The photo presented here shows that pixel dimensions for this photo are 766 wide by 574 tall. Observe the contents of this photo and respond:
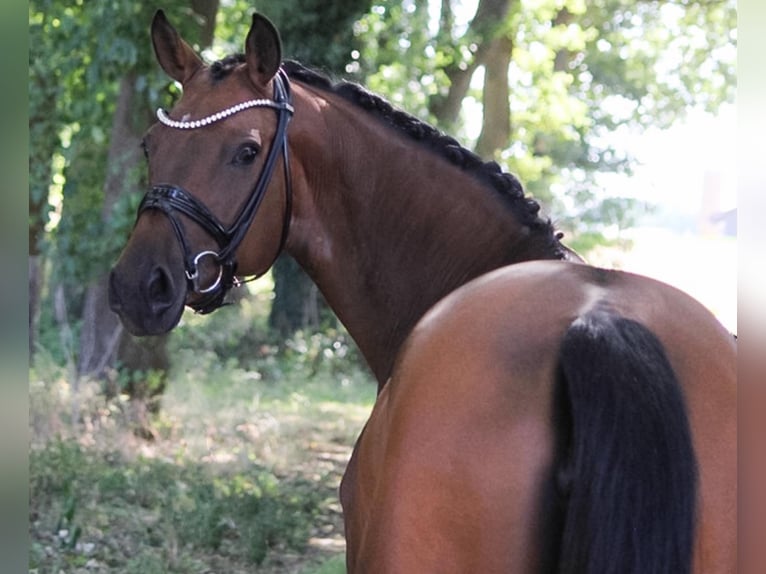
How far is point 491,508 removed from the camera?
1.69m

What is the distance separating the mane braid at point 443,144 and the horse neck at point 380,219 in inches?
0.9

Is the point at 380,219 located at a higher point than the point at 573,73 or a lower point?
lower

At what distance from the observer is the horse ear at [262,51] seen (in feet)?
8.88

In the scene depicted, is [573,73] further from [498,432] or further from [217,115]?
[498,432]

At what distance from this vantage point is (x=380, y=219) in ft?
9.54

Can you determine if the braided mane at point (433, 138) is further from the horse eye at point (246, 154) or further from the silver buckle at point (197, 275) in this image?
the silver buckle at point (197, 275)

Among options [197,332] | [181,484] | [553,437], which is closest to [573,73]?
[197,332]

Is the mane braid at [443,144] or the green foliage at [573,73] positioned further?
the green foliage at [573,73]

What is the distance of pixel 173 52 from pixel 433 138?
0.82 meters

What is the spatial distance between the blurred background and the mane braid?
1.24 m

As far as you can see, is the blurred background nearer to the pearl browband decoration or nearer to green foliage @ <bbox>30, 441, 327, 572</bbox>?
green foliage @ <bbox>30, 441, 327, 572</bbox>

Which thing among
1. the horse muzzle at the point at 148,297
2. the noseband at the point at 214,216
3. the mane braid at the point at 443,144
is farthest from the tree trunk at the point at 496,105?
the horse muzzle at the point at 148,297

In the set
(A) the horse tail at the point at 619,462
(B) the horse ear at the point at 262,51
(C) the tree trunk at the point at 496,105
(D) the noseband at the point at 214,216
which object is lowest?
(A) the horse tail at the point at 619,462

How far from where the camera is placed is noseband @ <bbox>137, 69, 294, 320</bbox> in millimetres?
2586
